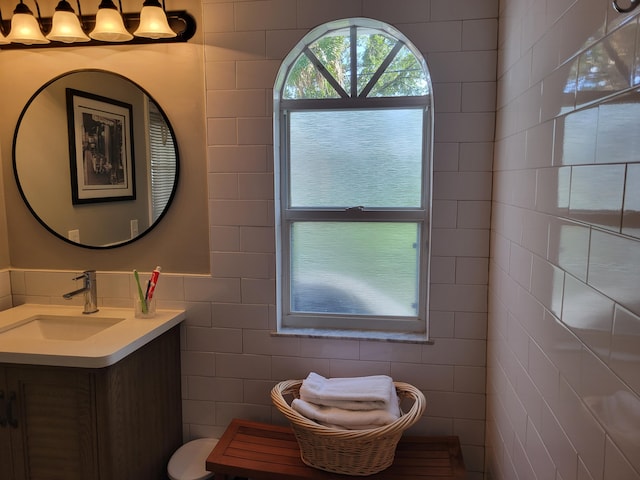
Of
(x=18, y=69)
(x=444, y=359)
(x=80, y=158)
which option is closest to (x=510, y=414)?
(x=444, y=359)

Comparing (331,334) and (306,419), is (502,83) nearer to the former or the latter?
(331,334)

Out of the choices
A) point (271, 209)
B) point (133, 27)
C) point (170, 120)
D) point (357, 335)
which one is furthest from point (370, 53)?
point (357, 335)

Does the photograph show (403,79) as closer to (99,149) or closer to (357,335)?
(357,335)

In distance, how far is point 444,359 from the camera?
1840mm

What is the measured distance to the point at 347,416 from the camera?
5.08 feet

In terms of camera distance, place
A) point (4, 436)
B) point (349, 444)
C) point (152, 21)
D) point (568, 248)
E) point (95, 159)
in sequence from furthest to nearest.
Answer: point (95, 159)
point (152, 21)
point (4, 436)
point (349, 444)
point (568, 248)

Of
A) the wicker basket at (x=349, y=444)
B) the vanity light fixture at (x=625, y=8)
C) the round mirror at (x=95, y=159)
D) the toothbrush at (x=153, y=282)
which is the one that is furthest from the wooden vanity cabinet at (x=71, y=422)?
the vanity light fixture at (x=625, y=8)

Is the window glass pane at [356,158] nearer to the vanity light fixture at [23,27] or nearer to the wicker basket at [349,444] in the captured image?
the wicker basket at [349,444]

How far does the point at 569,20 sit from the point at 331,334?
4.43ft

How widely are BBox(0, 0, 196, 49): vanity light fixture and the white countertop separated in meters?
1.08

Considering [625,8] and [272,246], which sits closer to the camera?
[625,8]

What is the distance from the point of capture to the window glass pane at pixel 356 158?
1893 mm

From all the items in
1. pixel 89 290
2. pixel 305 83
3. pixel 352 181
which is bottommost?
pixel 89 290

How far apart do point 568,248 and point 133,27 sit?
178 cm
